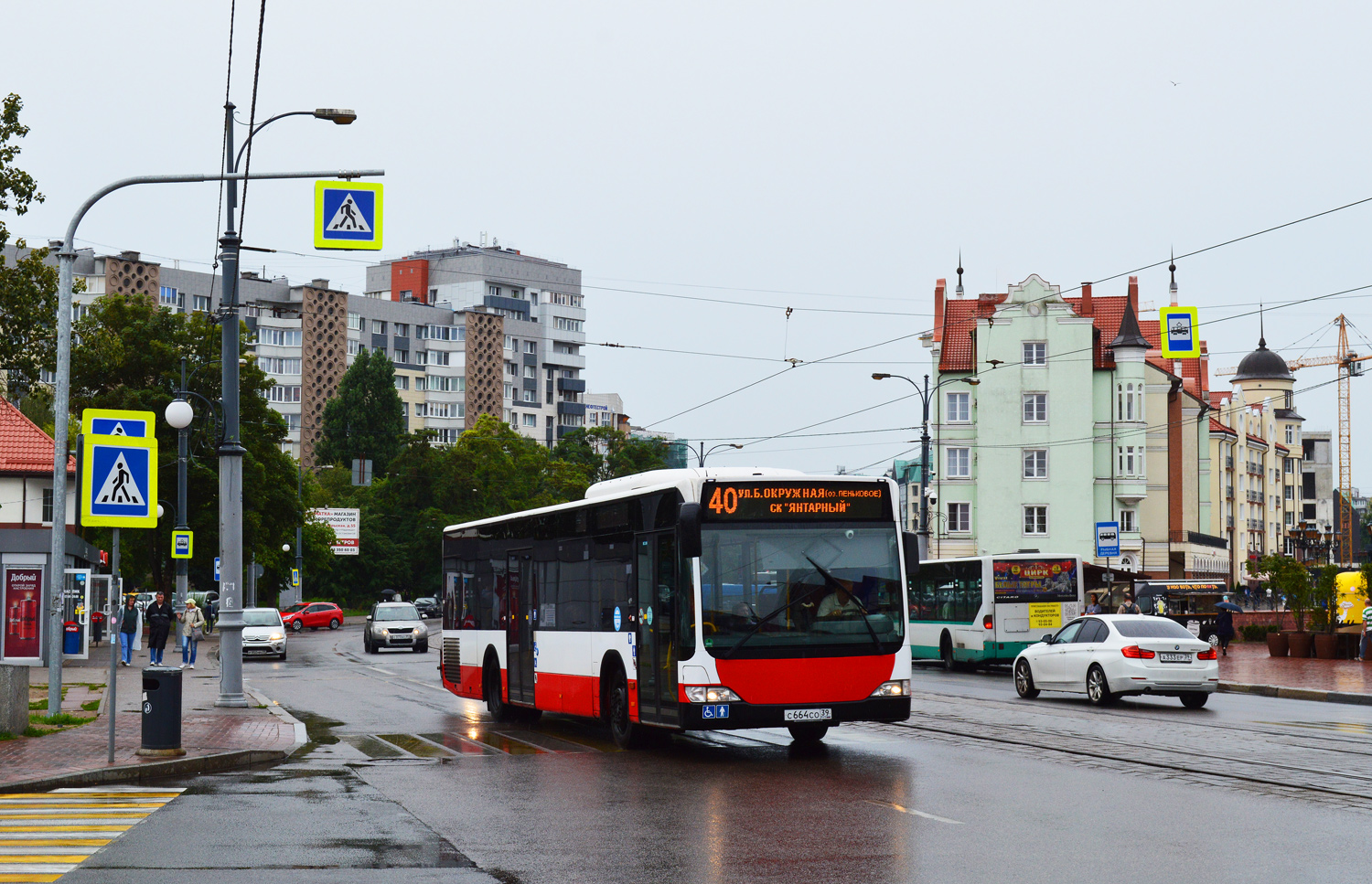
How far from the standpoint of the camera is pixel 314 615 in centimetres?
8256

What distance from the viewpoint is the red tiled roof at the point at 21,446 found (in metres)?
41.7

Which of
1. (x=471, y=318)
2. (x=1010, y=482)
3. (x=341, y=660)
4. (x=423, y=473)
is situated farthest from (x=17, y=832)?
(x=471, y=318)

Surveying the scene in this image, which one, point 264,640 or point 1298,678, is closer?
point 1298,678

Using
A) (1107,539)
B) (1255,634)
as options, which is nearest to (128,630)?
(1107,539)

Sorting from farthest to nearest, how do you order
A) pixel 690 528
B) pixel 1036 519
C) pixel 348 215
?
1. pixel 1036 519
2. pixel 348 215
3. pixel 690 528

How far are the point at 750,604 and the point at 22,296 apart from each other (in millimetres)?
17671

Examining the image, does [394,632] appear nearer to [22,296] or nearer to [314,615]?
[22,296]

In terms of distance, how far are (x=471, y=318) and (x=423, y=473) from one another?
35.1 meters

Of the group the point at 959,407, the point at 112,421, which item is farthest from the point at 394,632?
the point at 112,421

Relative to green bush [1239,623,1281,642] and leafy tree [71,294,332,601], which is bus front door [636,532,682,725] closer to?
green bush [1239,623,1281,642]

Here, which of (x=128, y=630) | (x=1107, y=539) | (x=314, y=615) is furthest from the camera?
(x=314, y=615)

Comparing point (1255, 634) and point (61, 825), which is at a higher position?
point (61, 825)


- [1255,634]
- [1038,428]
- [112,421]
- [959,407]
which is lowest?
[1255,634]

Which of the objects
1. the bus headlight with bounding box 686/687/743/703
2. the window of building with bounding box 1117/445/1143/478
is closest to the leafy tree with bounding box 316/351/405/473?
the window of building with bounding box 1117/445/1143/478
